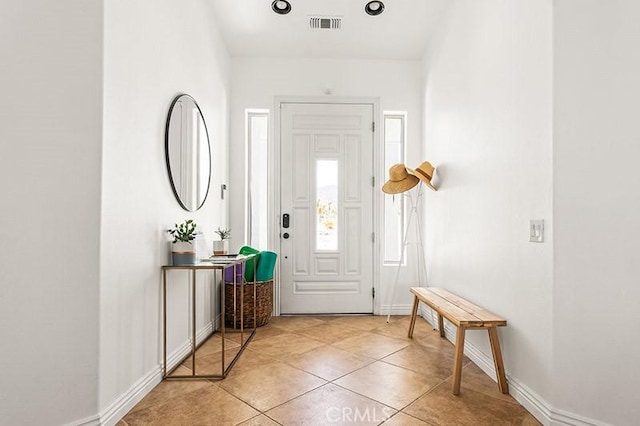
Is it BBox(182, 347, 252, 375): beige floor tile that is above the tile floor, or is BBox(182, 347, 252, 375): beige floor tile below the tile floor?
below

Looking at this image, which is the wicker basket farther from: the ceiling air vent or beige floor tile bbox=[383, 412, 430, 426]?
the ceiling air vent

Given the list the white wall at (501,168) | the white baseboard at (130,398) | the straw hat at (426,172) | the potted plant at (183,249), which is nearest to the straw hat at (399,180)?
the straw hat at (426,172)

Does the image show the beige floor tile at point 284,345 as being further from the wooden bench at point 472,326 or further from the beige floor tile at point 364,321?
the wooden bench at point 472,326

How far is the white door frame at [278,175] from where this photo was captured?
4.12 m

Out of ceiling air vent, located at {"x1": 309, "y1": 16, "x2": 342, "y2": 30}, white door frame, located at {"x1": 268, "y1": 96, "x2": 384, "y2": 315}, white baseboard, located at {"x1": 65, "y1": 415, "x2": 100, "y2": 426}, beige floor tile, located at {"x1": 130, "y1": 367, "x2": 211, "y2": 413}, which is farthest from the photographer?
white door frame, located at {"x1": 268, "y1": 96, "x2": 384, "y2": 315}

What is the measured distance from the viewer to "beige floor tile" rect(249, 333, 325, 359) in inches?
116

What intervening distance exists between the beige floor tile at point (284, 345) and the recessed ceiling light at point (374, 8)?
2.92 metres

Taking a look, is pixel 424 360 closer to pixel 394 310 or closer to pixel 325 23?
pixel 394 310

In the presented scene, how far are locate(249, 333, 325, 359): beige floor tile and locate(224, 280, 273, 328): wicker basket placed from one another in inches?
14.5

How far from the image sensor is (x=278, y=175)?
4.14 meters

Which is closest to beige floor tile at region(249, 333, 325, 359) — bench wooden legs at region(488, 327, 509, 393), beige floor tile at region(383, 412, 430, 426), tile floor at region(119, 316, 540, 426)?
tile floor at region(119, 316, 540, 426)

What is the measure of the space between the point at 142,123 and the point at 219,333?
2.13 meters

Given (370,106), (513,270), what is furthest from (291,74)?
(513,270)

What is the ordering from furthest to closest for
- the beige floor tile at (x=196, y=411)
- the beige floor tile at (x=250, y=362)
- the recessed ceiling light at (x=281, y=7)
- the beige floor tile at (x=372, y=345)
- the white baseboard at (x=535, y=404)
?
the recessed ceiling light at (x=281, y=7), the beige floor tile at (x=372, y=345), the beige floor tile at (x=250, y=362), the beige floor tile at (x=196, y=411), the white baseboard at (x=535, y=404)
